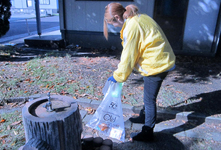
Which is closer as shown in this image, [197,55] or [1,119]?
[1,119]

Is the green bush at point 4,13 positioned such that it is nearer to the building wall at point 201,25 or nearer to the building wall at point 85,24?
the building wall at point 85,24

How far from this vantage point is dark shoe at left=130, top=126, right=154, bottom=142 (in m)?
2.53

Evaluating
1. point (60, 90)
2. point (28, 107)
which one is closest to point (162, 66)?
point (28, 107)

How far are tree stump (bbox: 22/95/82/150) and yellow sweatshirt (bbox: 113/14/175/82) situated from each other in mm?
720

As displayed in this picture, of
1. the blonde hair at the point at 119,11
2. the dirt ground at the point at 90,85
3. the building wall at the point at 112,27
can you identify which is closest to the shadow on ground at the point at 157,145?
the dirt ground at the point at 90,85

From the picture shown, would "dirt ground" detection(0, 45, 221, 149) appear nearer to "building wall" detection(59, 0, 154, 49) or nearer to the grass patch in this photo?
the grass patch

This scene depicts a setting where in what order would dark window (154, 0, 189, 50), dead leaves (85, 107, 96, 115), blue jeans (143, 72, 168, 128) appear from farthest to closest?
dark window (154, 0, 189, 50) < dead leaves (85, 107, 96, 115) < blue jeans (143, 72, 168, 128)

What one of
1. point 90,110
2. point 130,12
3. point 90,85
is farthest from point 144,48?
point 90,85

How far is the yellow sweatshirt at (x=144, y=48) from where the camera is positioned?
6.68 ft

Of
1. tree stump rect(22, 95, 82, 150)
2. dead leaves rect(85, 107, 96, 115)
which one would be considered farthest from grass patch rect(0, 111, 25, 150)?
dead leaves rect(85, 107, 96, 115)

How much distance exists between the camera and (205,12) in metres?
6.80

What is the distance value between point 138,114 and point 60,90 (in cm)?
172

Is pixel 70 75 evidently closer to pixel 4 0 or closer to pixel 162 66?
pixel 162 66

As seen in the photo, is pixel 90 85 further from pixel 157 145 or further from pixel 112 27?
pixel 112 27
